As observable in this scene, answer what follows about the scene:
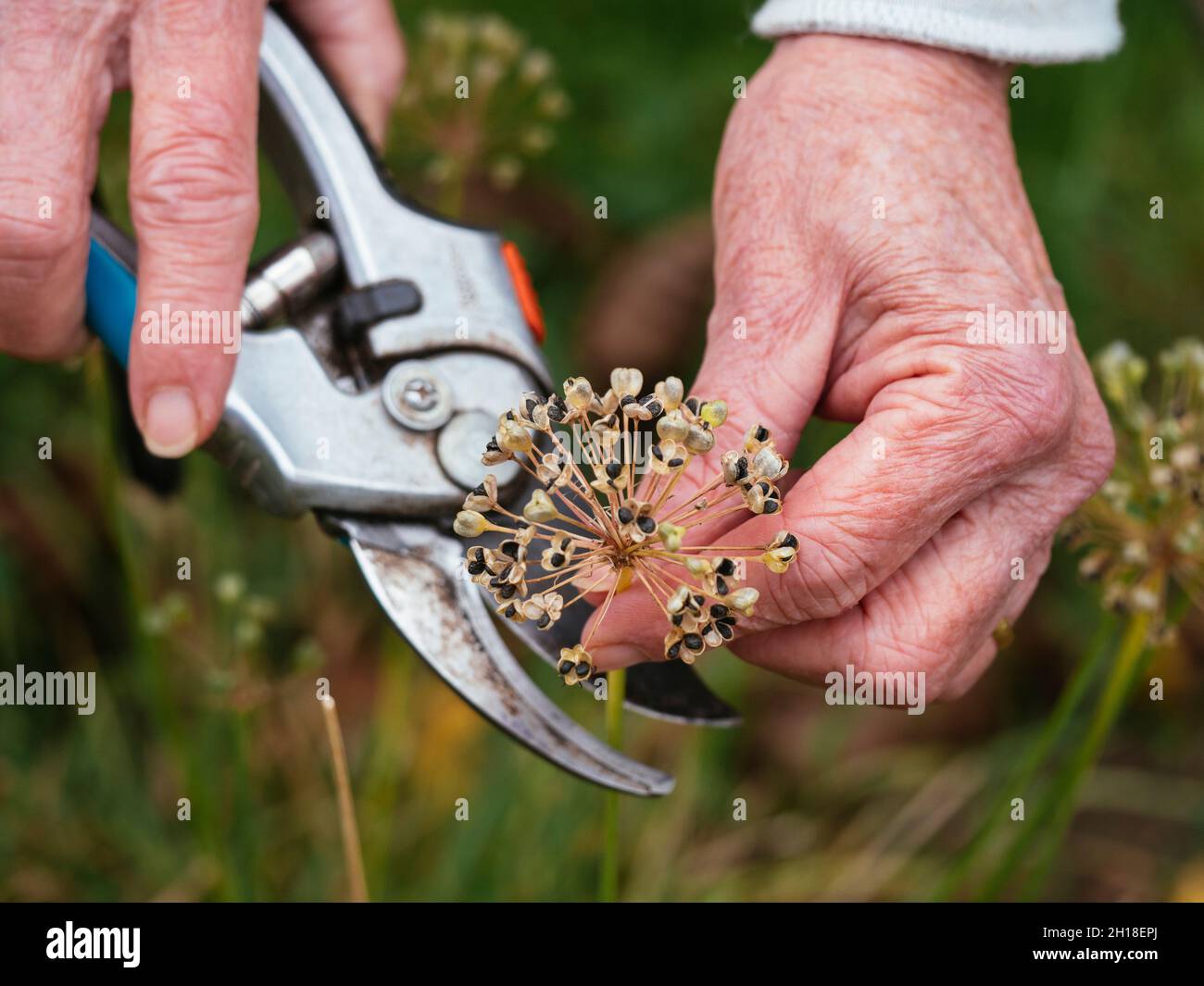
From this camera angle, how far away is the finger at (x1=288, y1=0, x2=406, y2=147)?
1.86 meters

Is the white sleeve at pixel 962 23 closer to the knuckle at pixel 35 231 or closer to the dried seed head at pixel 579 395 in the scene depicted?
the dried seed head at pixel 579 395

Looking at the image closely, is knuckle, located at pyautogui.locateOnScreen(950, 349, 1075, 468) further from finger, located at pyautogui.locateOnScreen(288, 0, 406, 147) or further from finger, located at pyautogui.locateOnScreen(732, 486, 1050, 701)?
finger, located at pyautogui.locateOnScreen(288, 0, 406, 147)

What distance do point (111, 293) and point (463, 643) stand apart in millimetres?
620

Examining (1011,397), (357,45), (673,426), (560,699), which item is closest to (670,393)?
(673,426)

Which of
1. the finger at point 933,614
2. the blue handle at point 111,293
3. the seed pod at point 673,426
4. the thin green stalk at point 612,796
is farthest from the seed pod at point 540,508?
the blue handle at point 111,293

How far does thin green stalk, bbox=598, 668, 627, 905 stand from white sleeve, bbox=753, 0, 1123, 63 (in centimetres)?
87

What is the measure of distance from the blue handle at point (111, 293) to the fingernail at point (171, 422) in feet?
0.38

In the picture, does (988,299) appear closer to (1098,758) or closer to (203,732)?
(203,732)

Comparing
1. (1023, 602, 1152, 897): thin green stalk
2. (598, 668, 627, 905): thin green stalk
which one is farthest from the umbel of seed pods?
(1023, 602, 1152, 897): thin green stalk

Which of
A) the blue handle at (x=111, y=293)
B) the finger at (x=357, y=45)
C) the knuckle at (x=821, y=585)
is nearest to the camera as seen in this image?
the knuckle at (x=821, y=585)

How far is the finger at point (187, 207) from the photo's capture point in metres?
1.31

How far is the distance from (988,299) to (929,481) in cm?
24
